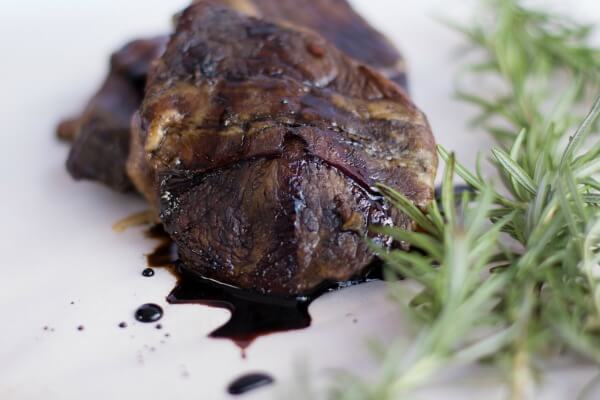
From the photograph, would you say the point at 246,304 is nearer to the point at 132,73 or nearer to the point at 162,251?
the point at 162,251

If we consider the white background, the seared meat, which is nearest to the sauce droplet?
the white background

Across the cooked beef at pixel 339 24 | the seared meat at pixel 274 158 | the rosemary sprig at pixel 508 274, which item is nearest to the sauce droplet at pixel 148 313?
the seared meat at pixel 274 158

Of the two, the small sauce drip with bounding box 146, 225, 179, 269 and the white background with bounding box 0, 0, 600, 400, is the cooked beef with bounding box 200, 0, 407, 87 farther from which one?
the small sauce drip with bounding box 146, 225, 179, 269

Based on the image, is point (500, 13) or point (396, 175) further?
point (500, 13)

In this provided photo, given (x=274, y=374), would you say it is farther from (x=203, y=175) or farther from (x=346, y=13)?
(x=346, y=13)

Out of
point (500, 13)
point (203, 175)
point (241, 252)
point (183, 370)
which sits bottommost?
point (183, 370)

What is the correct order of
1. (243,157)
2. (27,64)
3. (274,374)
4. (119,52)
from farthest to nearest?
1. (27,64)
2. (119,52)
3. (243,157)
4. (274,374)

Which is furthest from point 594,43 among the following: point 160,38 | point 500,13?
point 160,38
